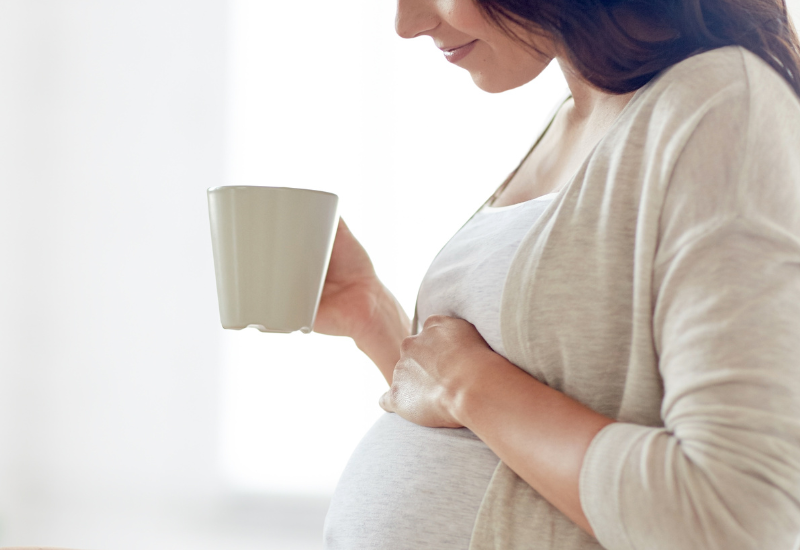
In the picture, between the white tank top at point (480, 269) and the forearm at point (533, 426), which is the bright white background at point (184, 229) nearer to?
the white tank top at point (480, 269)

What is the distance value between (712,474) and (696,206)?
0.16 m

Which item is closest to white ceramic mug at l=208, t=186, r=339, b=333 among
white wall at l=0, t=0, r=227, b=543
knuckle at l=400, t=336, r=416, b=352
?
knuckle at l=400, t=336, r=416, b=352

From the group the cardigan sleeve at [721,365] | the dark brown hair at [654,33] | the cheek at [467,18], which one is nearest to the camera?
the cardigan sleeve at [721,365]

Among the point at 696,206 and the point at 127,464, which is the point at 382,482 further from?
the point at 127,464

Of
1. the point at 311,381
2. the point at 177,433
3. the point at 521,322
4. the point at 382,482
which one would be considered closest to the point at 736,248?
the point at 521,322

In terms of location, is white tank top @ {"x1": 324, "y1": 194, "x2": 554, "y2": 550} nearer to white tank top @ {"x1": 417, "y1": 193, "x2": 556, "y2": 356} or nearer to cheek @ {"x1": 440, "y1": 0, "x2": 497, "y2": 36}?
white tank top @ {"x1": 417, "y1": 193, "x2": 556, "y2": 356}

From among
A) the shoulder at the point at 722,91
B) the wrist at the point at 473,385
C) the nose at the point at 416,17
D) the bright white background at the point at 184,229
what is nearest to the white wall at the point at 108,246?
the bright white background at the point at 184,229

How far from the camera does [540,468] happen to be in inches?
17.2

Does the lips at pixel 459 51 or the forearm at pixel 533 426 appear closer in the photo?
the forearm at pixel 533 426

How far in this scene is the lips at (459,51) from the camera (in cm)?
68

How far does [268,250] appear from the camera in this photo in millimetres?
587

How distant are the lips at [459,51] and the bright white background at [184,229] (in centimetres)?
116

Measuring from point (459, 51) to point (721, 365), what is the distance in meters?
0.45

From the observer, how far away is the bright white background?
6.41 feet
